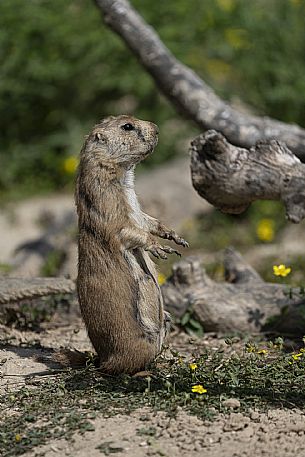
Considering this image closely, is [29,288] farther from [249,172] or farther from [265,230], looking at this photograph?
[265,230]

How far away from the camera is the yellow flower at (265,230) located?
30.2 feet

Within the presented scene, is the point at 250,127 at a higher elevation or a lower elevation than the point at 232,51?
lower

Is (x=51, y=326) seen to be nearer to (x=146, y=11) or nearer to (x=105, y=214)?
(x=105, y=214)

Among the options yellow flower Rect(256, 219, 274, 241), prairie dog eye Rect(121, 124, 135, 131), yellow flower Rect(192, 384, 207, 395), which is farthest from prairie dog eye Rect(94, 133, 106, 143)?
yellow flower Rect(256, 219, 274, 241)

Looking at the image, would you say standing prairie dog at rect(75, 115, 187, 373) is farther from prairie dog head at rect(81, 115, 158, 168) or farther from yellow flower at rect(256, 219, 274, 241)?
yellow flower at rect(256, 219, 274, 241)

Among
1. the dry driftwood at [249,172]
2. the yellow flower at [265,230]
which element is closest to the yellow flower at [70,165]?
the yellow flower at [265,230]

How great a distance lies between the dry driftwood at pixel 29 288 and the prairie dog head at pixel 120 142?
118cm

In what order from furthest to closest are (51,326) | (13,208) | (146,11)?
(146,11)
(13,208)
(51,326)

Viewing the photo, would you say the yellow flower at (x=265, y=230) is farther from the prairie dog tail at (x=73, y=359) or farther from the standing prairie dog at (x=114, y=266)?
the prairie dog tail at (x=73, y=359)

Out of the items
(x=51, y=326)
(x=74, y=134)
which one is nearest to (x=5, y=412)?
(x=51, y=326)

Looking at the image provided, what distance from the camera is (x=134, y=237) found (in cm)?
480

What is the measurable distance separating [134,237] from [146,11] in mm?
6956

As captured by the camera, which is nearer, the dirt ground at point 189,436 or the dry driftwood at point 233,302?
the dirt ground at point 189,436

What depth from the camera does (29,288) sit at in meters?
5.88
